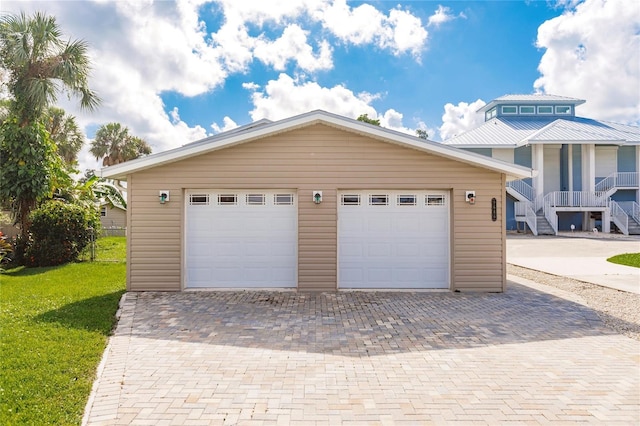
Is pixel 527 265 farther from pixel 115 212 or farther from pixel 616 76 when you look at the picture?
pixel 115 212

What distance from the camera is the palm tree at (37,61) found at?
12.1m

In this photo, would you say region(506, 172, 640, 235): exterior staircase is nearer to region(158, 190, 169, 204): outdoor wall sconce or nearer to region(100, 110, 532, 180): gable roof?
region(100, 110, 532, 180): gable roof

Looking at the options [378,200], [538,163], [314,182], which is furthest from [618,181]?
[314,182]

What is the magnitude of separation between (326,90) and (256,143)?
32.1ft

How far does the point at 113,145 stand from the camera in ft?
95.7

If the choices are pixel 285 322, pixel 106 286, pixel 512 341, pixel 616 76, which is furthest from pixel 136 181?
pixel 616 76

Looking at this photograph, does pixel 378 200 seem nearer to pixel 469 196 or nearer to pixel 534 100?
pixel 469 196

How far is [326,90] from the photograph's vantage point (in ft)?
56.1

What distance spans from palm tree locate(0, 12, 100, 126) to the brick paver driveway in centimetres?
966

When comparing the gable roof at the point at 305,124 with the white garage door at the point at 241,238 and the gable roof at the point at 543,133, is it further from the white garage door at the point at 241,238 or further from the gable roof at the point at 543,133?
the gable roof at the point at 543,133

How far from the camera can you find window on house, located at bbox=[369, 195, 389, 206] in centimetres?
863

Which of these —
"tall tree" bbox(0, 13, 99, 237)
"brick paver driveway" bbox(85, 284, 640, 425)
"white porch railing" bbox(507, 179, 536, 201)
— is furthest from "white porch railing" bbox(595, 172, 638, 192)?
"tall tree" bbox(0, 13, 99, 237)

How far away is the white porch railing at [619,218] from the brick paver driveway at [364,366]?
832 inches

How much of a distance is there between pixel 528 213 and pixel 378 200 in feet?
60.2
